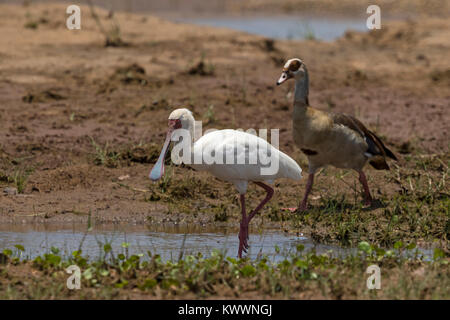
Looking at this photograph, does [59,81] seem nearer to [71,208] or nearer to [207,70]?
[207,70]

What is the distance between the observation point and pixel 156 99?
12.0 m

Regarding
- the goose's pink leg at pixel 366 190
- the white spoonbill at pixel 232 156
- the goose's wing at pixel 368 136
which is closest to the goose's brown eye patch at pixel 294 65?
the goose's wing at pixel 368 136

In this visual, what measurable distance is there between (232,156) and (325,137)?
4.43 ft

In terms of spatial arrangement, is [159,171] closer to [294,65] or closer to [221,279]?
[221,279]

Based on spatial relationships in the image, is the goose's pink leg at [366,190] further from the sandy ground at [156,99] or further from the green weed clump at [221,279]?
the green weed clump at [221,279]

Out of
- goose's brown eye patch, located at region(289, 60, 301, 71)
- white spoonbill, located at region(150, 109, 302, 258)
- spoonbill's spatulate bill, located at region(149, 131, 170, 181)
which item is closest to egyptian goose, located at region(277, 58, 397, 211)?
goose's brown eye patch, located at region(289, 60, 301, 71)

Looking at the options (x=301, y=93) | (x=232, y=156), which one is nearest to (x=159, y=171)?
(x=232, y=156)

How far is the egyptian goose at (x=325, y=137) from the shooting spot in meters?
8.28

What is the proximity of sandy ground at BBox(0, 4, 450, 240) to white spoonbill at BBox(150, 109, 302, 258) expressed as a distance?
0.92 m

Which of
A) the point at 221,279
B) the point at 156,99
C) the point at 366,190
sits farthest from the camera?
the point at 156,99

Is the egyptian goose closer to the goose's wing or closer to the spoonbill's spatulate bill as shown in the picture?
the goose's wing

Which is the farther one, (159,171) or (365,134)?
(365,134)
